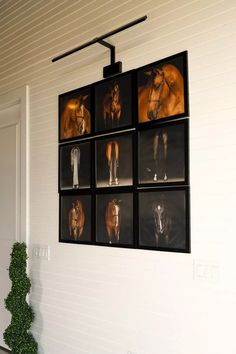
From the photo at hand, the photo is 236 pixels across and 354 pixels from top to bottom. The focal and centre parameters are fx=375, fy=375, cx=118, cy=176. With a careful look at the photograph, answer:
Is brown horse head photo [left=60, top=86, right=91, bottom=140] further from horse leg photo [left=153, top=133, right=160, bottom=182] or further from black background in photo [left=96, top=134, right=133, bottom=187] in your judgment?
horse leg photo [left=153, top=133, right=160, bottom=182]

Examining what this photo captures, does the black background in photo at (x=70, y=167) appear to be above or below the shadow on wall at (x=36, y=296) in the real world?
above

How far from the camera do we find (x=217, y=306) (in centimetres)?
210

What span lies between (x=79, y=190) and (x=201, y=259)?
4.04ft

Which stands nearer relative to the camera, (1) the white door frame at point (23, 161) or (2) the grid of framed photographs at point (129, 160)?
(2) the grid of framed photographs at point (129, 160)

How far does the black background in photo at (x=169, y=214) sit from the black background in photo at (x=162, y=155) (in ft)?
0.33

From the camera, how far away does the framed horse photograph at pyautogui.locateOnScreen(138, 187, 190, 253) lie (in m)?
2.29

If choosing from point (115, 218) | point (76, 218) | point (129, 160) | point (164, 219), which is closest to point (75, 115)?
point (129, 160)

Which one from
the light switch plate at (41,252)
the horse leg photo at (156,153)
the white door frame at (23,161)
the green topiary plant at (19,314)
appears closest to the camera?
the horse leg photo at (156,153)

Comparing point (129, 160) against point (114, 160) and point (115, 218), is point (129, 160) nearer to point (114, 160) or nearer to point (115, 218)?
point (114, 160)

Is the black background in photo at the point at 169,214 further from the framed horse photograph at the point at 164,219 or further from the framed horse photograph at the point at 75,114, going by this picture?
the framed horse photograph at the point at 75,114

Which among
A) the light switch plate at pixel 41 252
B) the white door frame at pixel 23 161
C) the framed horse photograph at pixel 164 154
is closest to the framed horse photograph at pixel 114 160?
the framed horse photograph at pixel 164 154

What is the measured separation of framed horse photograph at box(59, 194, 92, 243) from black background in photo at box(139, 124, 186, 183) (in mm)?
635

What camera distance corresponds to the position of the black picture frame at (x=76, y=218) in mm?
2953

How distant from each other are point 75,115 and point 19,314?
5.78 feet
